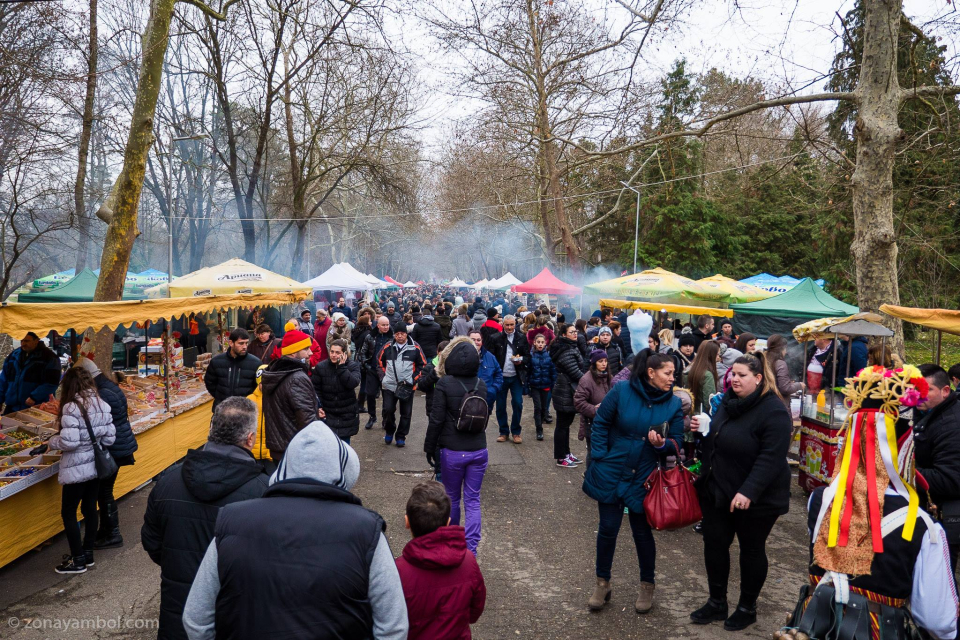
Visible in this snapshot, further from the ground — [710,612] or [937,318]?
[937,318]

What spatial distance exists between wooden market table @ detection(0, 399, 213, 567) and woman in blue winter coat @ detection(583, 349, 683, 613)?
14.6ft

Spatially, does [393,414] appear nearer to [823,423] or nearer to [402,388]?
[402,388]

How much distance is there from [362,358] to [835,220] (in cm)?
1918

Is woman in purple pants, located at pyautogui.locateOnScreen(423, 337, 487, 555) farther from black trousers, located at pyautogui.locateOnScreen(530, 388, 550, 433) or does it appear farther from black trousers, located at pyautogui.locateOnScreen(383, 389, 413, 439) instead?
black trousers, located at pyautogui.locateOnScreen(530, 388, 550, 433)

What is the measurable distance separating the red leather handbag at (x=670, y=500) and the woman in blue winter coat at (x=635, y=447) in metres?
0.06

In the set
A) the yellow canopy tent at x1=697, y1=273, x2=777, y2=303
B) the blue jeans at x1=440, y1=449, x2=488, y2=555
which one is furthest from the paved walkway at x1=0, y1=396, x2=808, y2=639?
the yellow canopy tent at x1=697, y1=273, x2=777, y2=303

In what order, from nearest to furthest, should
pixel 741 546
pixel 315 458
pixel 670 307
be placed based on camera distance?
pixel 315 458 → pixel 741 546 → pixel 670 307

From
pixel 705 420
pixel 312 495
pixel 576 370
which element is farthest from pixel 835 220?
pixel 312 495

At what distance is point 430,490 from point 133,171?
6947 mm

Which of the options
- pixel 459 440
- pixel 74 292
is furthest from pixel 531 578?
pixel 74 292

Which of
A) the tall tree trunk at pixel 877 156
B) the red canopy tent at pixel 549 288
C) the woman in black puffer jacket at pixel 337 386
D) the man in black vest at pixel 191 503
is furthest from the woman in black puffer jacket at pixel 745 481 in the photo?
the red canopy tent at pixel 549 288

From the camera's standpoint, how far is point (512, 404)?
9.03 m

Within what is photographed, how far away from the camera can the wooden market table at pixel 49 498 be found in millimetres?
4543

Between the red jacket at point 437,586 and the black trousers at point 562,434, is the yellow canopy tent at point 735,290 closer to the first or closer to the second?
the black trousers at point 562,434
